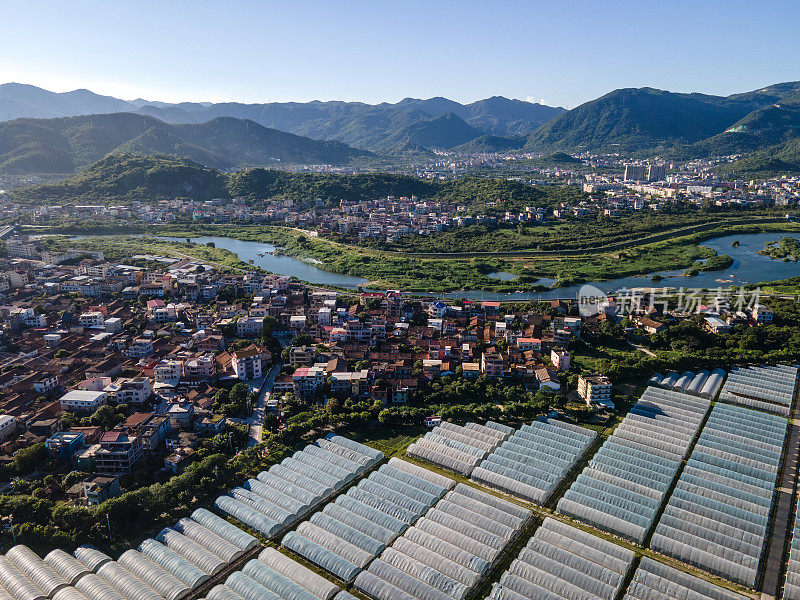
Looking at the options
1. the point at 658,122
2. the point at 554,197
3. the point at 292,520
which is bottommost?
the point at 292,520

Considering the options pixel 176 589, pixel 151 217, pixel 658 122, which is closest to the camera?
pixel 176 589

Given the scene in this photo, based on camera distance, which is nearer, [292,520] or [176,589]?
[176,589]

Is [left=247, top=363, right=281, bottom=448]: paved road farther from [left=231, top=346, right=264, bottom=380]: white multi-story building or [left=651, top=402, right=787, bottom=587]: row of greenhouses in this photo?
[left=651, top=402, right=787, bottom=587]: row of greenhouses

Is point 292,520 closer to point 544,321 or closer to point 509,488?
point 509,488

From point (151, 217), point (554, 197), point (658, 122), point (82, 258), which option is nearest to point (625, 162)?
point (658, 122)

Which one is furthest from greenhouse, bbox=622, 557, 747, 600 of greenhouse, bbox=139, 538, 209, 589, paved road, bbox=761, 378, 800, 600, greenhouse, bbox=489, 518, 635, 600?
greenhouse, bbox=139, 538, 209, 589

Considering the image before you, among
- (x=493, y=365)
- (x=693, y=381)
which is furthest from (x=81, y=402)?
(x=693, y=381)

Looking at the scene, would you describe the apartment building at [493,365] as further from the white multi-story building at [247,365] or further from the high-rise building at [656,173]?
the high-rise building at [656,173]
